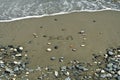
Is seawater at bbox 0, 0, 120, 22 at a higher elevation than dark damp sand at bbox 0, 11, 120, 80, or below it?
higher

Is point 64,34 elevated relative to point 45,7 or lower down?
lower down

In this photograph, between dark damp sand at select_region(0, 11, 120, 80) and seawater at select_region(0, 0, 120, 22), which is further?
seawater at select_region(0, 0, 120, 22)

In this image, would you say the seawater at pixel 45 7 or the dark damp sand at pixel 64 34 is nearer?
the dark damp sand at pixel 64 34

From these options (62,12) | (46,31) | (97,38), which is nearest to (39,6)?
(62,12)

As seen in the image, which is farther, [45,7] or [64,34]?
[45,7]
